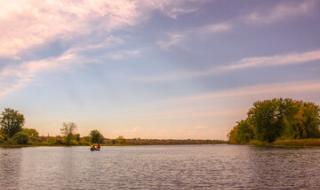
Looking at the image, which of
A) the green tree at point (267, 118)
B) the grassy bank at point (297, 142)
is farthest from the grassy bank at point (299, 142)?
the green tree at point (267, 118)

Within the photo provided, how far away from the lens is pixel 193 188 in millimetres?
43000

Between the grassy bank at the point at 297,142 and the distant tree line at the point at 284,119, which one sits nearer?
the grassy bank at the point at 297,142

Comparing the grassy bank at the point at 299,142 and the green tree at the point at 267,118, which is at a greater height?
the green tree at the point at 267,118

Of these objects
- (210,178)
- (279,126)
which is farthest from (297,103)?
(210,178)

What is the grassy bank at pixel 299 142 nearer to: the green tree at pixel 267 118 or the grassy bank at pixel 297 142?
the grassy bank at pixel 297 142

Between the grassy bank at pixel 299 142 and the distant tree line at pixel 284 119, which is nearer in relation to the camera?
the grassy bank at pixel 299 142

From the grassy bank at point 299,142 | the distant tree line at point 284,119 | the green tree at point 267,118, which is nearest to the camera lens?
the grassy bank at point 299,142

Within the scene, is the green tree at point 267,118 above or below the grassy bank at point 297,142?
above

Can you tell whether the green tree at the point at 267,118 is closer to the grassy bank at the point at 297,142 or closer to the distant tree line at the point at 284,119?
the distant tree line at the point at 284,119

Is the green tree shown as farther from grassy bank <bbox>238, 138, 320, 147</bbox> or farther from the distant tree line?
grassy bank <bbox>238, 138, 320, 147</bbox>

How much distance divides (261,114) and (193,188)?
468ft

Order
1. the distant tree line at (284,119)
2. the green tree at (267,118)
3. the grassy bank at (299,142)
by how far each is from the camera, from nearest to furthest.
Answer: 1. the grassy bank at (299,142)
2. the distant tree line at (284,119)
3. the green tree at (267,118)

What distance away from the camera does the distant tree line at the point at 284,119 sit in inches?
6491

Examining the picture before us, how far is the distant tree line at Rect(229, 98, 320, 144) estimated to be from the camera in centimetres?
16488
